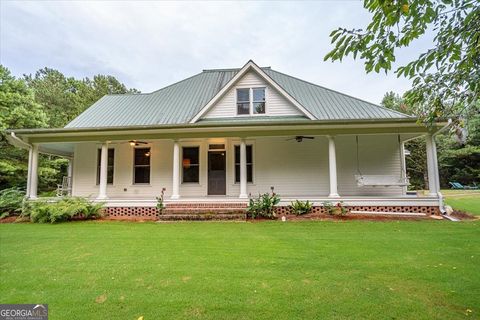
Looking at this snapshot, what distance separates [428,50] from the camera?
8.80 ft

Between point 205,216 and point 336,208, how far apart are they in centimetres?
448

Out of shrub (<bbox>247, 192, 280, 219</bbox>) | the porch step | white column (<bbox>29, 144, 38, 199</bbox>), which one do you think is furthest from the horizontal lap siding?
white column (<bbox>29, 144, 38, 199</bbox>)

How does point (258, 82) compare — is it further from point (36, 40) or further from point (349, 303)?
point (36, 40)

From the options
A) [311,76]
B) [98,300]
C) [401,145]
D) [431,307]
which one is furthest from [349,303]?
[311,76]

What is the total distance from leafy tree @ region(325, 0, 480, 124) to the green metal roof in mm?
7278

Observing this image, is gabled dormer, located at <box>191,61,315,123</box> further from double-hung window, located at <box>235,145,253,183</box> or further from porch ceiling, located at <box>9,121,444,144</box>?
double-hung window, located at <box>235,145,253,183</box>

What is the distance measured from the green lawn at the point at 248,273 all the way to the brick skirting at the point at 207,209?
2229mm

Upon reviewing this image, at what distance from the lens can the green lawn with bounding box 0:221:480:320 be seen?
2947 mm

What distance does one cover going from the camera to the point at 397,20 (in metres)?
2.55

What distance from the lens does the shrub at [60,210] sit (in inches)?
348

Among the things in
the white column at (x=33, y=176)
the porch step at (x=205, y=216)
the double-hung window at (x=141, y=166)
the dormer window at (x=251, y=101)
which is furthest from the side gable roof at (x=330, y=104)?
the white column at (x=33, y=176)

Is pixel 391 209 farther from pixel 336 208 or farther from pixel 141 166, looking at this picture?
pixel 141 166

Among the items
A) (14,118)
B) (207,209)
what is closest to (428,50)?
(207,209)

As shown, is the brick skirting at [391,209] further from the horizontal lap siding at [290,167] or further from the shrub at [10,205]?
the shrub at [10,205]
